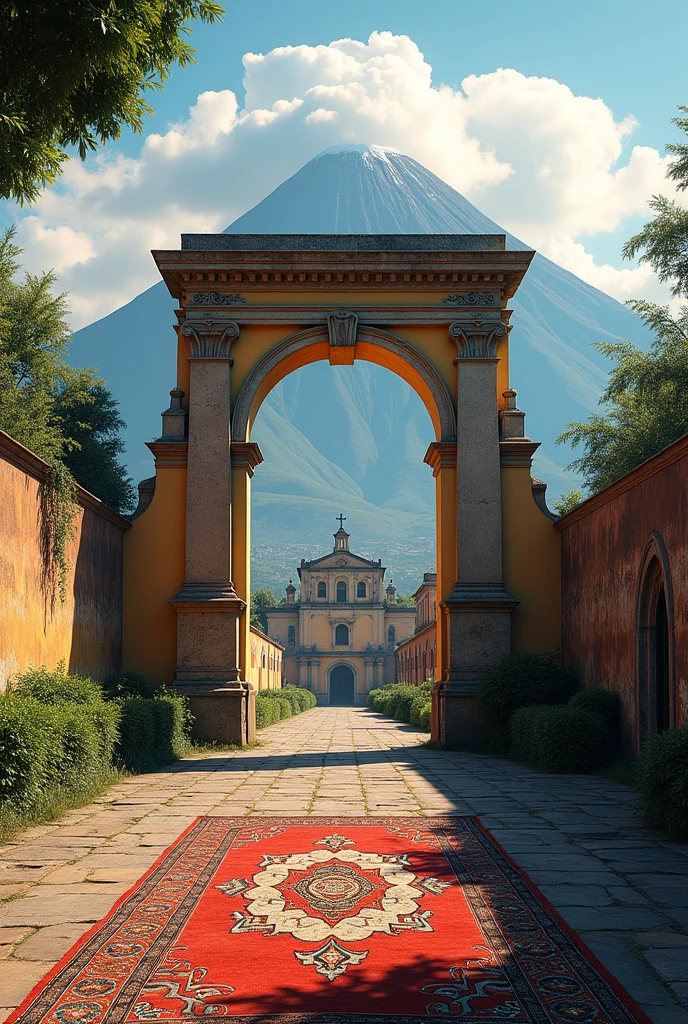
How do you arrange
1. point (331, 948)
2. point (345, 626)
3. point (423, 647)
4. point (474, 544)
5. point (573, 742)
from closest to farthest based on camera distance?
point (331, 948) → point (573, 742) → point (474, 544) → point (423, 647) → point (345, 626)

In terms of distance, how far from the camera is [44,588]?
37.5 ft

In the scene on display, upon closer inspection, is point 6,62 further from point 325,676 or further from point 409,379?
point 325,676

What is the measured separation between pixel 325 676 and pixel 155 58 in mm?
65362

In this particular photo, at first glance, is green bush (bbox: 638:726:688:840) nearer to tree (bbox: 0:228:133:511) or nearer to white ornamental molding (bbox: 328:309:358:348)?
white ornamental molding (bbox: 328:309:358:348)

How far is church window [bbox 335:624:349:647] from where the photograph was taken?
2820 inches

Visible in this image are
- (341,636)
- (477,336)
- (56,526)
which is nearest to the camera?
(56,526)

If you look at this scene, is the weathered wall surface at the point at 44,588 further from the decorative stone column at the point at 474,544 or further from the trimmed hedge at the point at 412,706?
the trimmed hedge at the point at 412,706

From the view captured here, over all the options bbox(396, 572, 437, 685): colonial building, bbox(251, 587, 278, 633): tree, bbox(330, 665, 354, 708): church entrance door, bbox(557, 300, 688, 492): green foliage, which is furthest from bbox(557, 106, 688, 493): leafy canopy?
bbox(251, 587, 278, 633): tree

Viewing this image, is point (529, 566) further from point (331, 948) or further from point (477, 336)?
point (331, 948)

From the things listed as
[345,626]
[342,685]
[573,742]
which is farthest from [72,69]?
[342,685]

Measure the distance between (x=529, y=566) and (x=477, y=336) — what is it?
388 cm

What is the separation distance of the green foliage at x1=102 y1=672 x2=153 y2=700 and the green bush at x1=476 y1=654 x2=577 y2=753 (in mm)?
5021

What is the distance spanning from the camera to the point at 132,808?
8633mm

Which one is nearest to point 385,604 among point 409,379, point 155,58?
point 409,379
